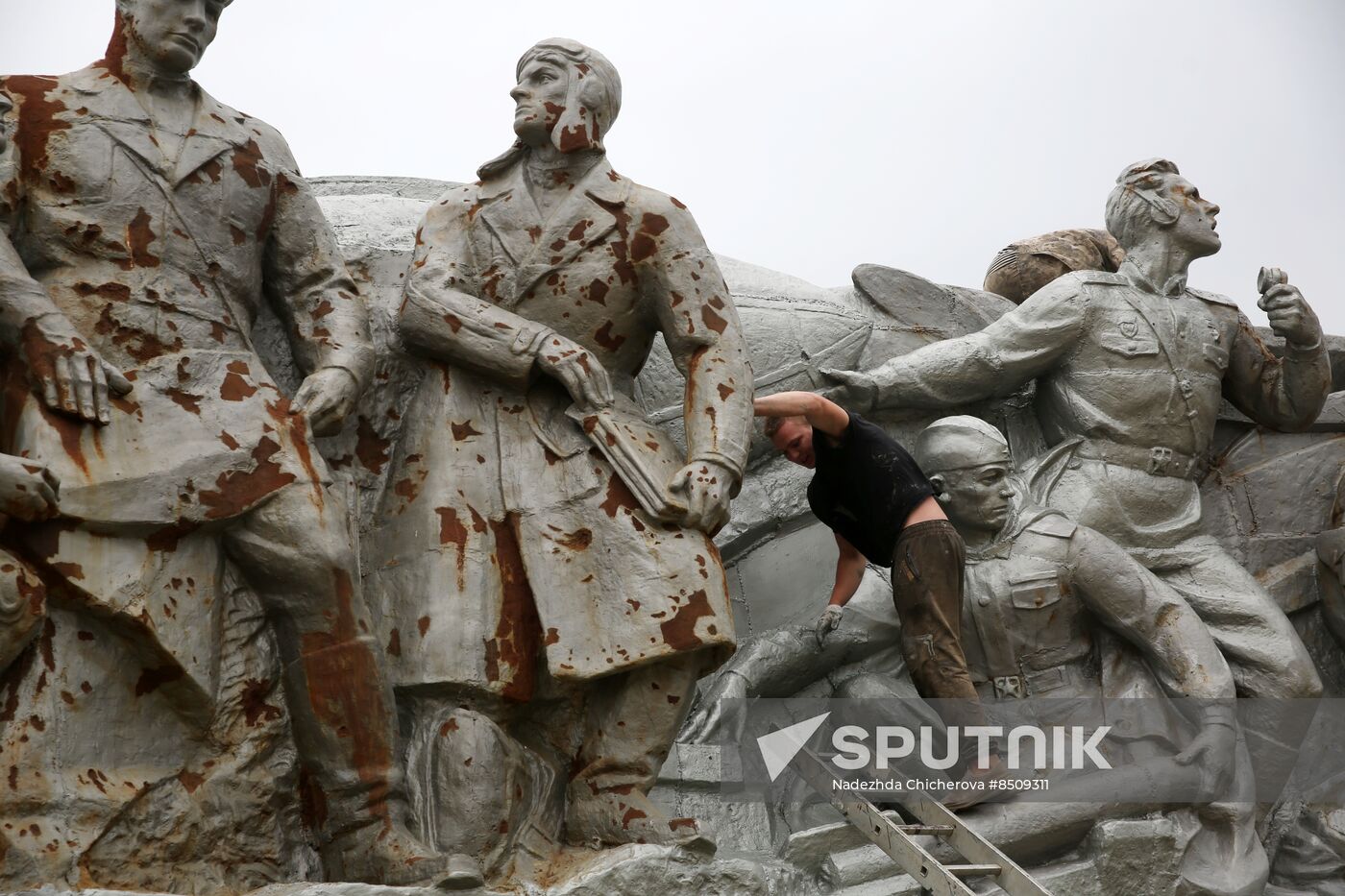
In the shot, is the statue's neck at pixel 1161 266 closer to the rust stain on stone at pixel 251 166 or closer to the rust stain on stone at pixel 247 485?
the rust stain on stone at pixel 251 166

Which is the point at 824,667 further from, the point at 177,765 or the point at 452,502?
the point at 177,765

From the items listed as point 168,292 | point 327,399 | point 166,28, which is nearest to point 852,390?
point 327,399

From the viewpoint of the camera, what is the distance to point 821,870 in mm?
5934

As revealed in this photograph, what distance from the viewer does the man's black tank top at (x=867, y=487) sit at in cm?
623

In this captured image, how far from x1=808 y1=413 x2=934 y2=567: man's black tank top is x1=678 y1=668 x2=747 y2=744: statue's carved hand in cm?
59

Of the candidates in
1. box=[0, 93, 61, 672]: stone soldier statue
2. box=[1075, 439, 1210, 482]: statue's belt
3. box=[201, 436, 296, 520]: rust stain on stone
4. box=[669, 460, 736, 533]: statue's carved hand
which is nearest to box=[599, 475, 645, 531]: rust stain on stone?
box=[669, 460, 736, 533]: statue's carved hand

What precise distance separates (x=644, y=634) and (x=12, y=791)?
1628mm

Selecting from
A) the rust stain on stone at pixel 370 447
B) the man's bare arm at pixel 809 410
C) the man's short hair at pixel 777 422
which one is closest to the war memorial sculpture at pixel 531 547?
the rust stain on stone at pixel 370 447

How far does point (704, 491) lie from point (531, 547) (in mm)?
498

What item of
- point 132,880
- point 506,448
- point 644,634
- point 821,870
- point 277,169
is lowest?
point 821,870

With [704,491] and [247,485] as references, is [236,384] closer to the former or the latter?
[247,485]

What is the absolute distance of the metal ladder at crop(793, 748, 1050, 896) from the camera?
5.34 m

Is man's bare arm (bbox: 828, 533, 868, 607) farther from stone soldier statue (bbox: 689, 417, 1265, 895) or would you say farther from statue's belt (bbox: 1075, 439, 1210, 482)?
statue's belt (bbox: 1075, 439, 1210, 482)

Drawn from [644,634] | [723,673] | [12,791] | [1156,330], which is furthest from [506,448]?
[1156,330]
